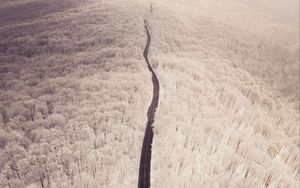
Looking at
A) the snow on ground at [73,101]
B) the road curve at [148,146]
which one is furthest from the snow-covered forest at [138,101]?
the road curve at [148,146]

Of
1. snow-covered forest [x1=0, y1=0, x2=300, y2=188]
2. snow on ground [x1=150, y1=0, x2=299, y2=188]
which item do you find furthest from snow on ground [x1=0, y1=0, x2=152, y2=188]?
snow on ground [x1=150, y1=0, x2=299, y2=188]

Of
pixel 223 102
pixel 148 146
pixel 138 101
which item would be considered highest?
pixel 138 101

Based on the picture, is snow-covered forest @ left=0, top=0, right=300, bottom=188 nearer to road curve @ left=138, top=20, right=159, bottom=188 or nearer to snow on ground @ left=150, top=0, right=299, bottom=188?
snow on ground @ left=150, top=0, right=299, bottom=188

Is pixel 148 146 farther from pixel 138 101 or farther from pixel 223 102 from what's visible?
pixel 223 102

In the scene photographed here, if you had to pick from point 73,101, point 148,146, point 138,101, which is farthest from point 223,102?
point 73,101

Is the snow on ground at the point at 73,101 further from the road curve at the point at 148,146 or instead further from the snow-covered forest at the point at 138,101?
the road curve at the point at 148,146

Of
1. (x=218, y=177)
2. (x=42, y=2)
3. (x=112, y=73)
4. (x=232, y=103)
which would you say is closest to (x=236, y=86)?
(x=232, y=103)
